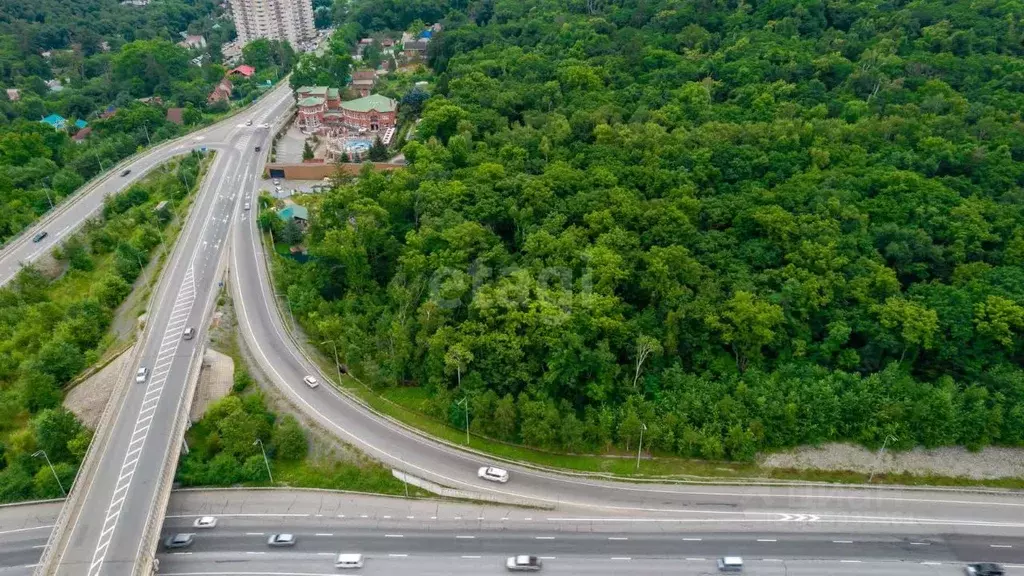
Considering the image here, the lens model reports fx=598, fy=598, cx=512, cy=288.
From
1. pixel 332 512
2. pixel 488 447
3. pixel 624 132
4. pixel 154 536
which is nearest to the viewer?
pixel 154 536

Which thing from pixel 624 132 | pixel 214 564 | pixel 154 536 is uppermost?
pixel 624 132

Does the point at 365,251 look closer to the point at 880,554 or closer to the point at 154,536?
the point at 154,536

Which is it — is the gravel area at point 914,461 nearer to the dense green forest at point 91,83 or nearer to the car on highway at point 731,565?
the car on highway at point 731,565

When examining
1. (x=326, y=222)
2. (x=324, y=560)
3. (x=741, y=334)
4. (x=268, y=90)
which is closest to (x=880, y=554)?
(x=741, y=334)

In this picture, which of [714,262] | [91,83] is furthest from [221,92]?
[714,262]

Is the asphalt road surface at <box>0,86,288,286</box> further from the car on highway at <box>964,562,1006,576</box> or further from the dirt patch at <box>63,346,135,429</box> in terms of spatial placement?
the car on highway at <box>964,562,1006,576</box>

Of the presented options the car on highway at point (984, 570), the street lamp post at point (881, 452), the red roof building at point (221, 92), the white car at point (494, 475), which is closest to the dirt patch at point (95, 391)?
the white car at point (494, 475)
